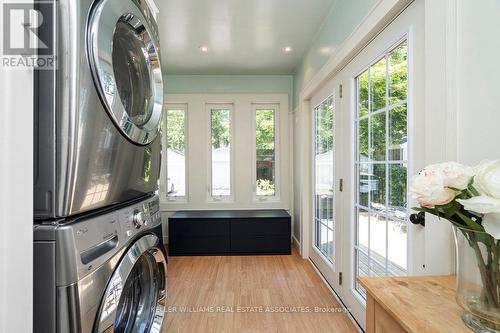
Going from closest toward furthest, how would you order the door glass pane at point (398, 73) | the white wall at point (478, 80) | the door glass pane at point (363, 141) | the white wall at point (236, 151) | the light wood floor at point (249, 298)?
the white wall at point (478, 80)
the door glass pane at point (398, 73)
the door glass pane at point (363, 141)
the light wood floor at point (249, 298)
the white wall at point (236, 151)

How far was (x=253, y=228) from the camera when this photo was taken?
3.32 meters

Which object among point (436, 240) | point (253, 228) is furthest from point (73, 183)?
point (253, 228)

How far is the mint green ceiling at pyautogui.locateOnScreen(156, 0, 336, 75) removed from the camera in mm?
2121

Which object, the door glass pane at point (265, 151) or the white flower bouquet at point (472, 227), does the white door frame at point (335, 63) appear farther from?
the white flower bouquet at point (472, 227)

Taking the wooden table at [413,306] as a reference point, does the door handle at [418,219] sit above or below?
above

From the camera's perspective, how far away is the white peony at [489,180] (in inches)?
19.1

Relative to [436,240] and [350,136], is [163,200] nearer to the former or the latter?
[350,136]

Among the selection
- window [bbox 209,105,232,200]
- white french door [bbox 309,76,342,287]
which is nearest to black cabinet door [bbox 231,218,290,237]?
white french door [bbox 309,76,342,287]

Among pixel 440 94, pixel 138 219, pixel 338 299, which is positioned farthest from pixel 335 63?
pixel 338 299

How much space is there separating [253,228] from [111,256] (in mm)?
2626

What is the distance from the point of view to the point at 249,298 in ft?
7.32

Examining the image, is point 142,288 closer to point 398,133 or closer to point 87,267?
point 87,267

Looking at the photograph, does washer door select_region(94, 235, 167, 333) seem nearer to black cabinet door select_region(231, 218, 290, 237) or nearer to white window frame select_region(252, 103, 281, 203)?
black cabinet door select_region(231, 218, 290, 237)

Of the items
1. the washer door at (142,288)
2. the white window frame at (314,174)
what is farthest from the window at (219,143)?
the washer door at (142,288)
